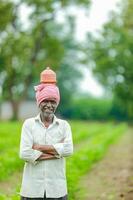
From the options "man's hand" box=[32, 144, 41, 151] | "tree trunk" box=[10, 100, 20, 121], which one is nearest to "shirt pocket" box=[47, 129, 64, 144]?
"man's hand" box=[32, 144, 41, 151]

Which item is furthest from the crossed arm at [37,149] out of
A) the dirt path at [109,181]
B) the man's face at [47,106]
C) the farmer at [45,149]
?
the dirt path at [109,181]

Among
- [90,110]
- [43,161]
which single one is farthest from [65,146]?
[90,110]

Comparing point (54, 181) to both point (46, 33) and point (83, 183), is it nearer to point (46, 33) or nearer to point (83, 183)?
point (83, 183)

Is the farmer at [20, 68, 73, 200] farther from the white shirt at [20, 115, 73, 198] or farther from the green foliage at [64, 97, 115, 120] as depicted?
the green foliage at [64, 97, 115, 120]

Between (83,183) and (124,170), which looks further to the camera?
(124,170)

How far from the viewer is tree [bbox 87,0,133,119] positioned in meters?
24.7

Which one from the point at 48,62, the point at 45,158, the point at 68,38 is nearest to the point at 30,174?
the point at 45,158

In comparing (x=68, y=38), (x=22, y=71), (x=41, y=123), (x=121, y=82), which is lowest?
(x=41, y=123)

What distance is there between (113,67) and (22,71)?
29.3m

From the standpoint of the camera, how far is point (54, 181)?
6008 millimetres

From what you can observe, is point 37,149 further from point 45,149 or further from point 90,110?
point 90,110

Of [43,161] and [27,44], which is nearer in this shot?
[43,161]

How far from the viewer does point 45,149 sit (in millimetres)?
5957

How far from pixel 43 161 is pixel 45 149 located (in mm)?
128
